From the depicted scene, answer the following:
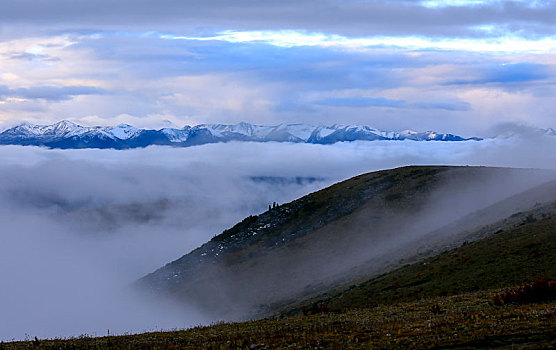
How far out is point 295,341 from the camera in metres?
22.8

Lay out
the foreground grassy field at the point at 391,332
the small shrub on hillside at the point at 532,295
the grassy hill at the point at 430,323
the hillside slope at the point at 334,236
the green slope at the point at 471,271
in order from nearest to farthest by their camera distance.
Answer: the foreground grassy field at the point at 391,332
the grassy hill at the point at 430,323
the small shrub on hillside at the point at 532,295
the green slope at the point at 471,271
the hillside slope at the point at 334,236

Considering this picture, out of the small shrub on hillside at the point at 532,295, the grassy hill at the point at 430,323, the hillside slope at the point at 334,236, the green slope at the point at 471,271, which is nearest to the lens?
the grassy hill at the point at 430,323

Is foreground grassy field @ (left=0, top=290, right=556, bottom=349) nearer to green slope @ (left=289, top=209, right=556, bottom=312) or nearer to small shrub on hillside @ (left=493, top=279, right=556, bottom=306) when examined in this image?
small shrub on hillside @ (left=493, top=279, right=556, bottom=306)

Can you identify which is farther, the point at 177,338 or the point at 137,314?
the point at 137,314

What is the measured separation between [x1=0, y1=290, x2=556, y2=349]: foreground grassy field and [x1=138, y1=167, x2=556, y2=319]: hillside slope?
1215 inches

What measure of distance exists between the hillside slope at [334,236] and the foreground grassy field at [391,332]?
3085 centimetres

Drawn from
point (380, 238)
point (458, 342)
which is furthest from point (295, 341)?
point (380, 238)

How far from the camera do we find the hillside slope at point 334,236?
69.6 metres

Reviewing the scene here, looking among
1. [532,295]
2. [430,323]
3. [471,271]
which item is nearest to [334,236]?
[471,271]

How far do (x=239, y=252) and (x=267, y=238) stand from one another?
5.08 meters

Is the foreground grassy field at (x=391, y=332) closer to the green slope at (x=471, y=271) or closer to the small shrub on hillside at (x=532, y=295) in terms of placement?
the small shrub on hillside at (x=532, y=295)

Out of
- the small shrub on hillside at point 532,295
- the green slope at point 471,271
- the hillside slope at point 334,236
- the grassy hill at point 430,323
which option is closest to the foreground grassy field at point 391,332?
the grassy hill at point 430,323

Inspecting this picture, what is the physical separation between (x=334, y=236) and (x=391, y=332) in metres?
64.6

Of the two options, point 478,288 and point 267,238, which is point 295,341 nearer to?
point 478,288
